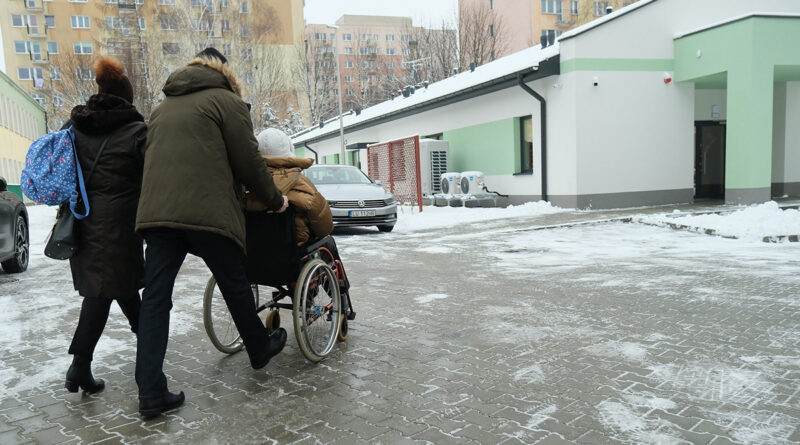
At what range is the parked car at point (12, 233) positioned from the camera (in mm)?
7641

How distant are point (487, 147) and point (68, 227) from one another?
16.5 m

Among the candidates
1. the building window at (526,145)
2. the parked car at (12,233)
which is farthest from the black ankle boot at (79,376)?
the building window at (526,145)

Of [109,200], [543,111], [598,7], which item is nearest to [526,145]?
[543,111]

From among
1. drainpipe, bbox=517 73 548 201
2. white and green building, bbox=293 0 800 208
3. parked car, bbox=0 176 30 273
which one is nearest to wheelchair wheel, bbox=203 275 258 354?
parked car, bbox=0 176 30 273

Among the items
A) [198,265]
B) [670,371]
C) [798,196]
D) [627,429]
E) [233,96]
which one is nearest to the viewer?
[627,429]

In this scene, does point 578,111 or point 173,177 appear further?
point 578,111

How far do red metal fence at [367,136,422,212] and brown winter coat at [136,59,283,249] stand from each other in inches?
526

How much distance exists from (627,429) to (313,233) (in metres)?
2.31

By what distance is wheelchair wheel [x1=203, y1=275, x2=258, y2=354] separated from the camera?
411 centimetres

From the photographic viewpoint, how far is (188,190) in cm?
307

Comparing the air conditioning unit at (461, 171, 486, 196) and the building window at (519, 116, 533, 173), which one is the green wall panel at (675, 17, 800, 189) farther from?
A: the air conditioning unit at (461, 171, 486, 196)

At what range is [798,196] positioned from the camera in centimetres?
1692

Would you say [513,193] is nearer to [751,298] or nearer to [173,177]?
[751,298]

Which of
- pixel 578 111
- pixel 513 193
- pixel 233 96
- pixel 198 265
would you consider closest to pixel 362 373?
pixel 233 96
